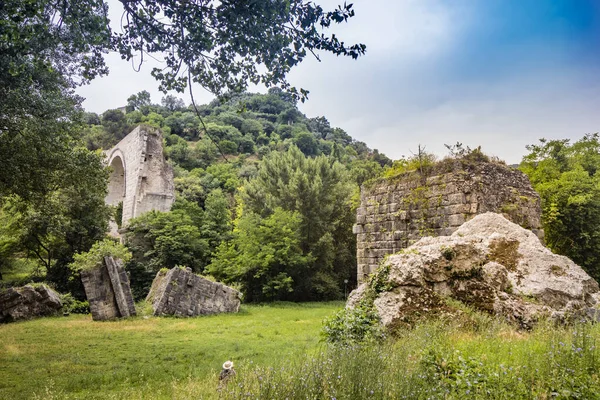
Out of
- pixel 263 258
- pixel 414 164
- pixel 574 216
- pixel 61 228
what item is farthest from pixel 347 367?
pixel 574 216

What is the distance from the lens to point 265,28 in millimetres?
4059

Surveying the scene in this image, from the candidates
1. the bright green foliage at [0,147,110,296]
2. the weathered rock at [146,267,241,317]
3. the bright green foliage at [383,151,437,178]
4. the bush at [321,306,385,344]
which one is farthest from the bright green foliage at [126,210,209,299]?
the bush at [321,306,385,344]

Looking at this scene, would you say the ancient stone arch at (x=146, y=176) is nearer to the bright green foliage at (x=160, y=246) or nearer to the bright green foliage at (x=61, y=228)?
the bright green foliage at (x=160, y=246)

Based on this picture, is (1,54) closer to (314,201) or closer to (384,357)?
(384,357)

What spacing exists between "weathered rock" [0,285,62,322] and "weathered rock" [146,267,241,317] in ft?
10.7

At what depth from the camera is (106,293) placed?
11.3m

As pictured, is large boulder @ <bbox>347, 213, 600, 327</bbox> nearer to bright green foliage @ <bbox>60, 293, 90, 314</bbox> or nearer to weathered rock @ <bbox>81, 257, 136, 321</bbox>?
weathered rock @ <bbox>81, 257, 136, 321</bbox>

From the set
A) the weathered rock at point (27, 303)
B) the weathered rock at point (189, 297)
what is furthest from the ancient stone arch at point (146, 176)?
the weathered rock at point (189, 297)

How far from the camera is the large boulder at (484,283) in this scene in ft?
13.9

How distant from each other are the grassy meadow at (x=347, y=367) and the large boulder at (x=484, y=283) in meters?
0.37

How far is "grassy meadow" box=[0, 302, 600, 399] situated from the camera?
100 inches

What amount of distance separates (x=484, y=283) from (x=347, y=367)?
256cm

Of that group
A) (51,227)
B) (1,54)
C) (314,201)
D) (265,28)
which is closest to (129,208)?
(51,227)

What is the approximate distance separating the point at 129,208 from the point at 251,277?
9.55 m
